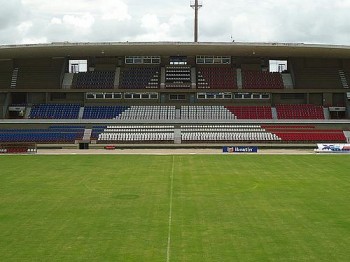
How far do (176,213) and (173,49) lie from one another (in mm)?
42305

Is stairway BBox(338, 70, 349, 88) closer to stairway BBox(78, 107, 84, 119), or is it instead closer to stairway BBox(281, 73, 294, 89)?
stairway BBox(281, 73, 294, 89)

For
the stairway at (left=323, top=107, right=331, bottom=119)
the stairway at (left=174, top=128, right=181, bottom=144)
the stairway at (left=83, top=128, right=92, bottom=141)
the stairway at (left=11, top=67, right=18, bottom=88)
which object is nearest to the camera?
the stairway at (left=174, top=128, right=181, bottom=144)

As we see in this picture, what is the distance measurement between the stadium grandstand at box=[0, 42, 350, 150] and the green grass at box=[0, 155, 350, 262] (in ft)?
69.9

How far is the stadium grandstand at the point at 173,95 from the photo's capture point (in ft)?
196

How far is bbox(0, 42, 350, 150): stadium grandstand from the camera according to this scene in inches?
2355

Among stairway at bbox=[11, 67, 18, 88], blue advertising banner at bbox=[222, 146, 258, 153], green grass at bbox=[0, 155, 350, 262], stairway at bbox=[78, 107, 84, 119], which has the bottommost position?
green grass at bbox=[0, 155, 350, 262]

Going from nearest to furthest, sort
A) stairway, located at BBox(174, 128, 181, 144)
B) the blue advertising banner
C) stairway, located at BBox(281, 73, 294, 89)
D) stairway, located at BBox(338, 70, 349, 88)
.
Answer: the blue advertising banner → stairway, located at BBox(174, 128, 181, 144) → stairway, located at BBox(338, 70, 349, 88) → stairway, located at BBox(281, 73, 294, 89)

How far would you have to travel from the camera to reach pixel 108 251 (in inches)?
627

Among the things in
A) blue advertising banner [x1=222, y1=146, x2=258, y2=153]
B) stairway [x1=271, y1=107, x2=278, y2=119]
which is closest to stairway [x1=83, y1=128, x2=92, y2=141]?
blue advertising banner [x1=222, y1=146, x2=258, y2=153]

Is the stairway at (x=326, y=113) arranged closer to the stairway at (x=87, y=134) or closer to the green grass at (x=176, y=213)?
the green grass at (x=176, y=213)

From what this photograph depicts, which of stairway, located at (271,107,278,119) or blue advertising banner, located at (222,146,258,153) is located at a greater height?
stairway, located at (271,107,278,119)

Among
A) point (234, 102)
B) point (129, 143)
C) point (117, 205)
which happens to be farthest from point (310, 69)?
point (117, 205)

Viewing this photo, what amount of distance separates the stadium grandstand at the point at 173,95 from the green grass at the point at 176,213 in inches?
839

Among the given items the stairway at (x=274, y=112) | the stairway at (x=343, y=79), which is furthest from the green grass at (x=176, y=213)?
the stairway at (x=343, y=79)
